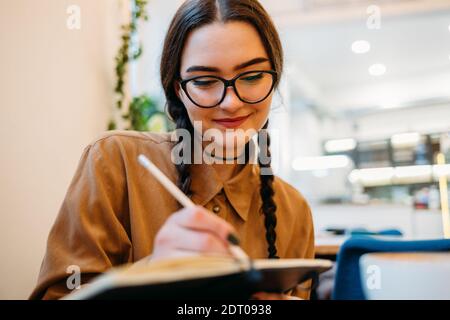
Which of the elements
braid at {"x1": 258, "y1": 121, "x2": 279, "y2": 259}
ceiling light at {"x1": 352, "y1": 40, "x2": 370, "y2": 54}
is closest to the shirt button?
braid at {"x1": 258, "y1": 121, "x2": 279, "y2": 259}

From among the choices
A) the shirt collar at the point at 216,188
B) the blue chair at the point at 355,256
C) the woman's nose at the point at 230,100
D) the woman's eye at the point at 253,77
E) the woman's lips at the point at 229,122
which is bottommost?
the blue chair at the point at 355,256

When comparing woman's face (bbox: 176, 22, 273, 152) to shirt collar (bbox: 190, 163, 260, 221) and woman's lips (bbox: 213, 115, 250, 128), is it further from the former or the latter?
shirt collar (bbox: 190, 163, 260, 221)

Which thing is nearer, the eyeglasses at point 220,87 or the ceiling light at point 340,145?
the eyeglasses at point 220,87

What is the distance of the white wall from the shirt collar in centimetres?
76

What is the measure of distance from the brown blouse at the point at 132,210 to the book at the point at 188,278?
38cm

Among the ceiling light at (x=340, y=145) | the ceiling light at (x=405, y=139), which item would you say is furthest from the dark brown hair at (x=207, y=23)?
the ceiling light at (x=340, y=145)

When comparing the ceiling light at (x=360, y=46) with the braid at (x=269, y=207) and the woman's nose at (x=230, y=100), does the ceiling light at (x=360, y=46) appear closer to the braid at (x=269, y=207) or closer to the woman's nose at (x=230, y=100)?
the braid at (x=269, y=207)

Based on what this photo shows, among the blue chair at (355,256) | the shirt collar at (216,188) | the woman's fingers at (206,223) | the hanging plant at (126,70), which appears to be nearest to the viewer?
the woman's fingers at (206,223)

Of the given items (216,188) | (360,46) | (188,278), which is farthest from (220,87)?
(360,46)

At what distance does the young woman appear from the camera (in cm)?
94

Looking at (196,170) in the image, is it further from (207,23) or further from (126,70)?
(126,70)

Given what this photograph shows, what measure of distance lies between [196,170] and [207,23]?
0.38 meters

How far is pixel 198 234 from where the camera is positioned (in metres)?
0.63

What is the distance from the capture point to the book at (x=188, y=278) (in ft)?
1.53
